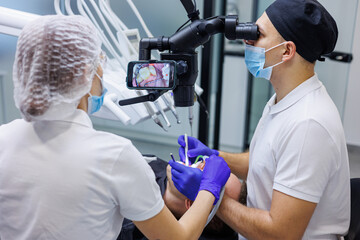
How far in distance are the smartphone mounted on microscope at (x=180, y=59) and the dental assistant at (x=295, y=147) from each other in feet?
0.35

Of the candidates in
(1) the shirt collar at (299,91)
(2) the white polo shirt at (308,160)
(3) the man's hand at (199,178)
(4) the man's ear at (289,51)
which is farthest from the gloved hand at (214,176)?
(4) the man's ear at (289,51)

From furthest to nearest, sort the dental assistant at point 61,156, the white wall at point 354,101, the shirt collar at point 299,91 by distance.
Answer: the white wall at point 354,101, the shirt collar at point 299,91, the dental assistant at point 61,156

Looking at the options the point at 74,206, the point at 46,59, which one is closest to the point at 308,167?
the point at 74,206

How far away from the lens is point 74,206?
774mm

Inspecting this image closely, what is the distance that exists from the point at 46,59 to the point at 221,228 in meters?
0.97

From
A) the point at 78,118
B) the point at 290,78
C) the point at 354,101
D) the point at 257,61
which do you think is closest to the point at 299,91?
the point at 290,78

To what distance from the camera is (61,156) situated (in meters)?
0.77

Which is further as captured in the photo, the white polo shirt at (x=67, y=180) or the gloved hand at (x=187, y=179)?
the gloved hand at (x=187, y=179)

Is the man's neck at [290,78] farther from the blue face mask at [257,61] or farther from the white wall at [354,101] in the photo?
the white wall at [354,101]

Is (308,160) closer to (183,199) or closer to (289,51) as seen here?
(289,51)

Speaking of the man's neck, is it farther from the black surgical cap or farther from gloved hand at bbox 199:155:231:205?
gloved hand at bbox 199:155:231:205

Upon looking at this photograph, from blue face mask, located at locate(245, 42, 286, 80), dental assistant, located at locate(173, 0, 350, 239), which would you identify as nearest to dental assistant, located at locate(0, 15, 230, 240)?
dental assistant, located at locate(173, 0, 350, 239)

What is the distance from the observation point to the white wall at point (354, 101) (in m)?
3.10

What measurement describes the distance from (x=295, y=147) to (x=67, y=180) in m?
0.65
